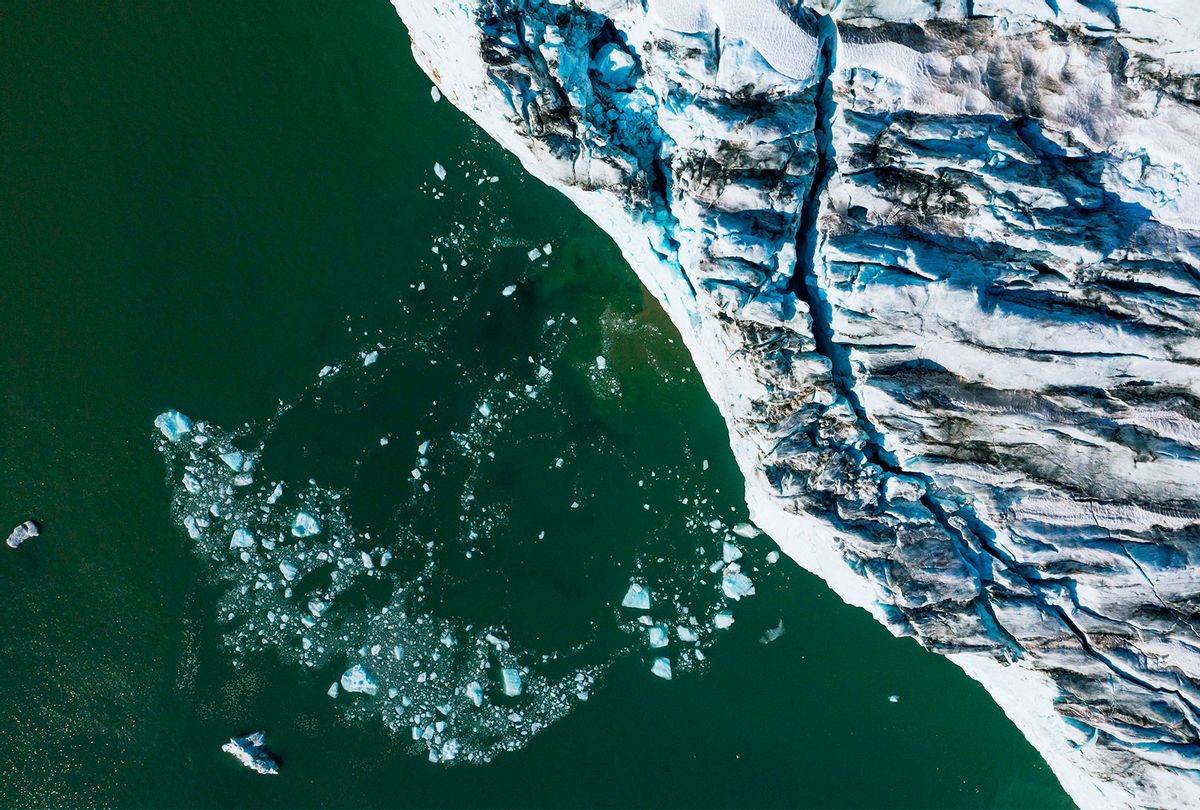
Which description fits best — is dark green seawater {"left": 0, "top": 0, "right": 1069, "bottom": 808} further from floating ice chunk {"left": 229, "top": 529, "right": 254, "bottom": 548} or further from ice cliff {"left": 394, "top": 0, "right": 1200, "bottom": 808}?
ice cliff {"left": 394, "top": 0, "right": 1200, "bottom": 808}

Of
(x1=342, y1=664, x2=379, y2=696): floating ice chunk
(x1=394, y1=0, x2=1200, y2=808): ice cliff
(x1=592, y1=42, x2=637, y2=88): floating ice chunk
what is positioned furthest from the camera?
(x1=342, y1=664, x2=379, y2=696): floating ice chunk

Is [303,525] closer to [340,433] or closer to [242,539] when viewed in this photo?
[242,539]

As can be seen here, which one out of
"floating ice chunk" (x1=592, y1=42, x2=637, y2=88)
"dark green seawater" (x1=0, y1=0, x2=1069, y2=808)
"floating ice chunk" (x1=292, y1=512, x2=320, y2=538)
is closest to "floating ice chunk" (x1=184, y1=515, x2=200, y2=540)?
"dark green seawater" (x1=0, y1=0, x2=1069, y2=808)

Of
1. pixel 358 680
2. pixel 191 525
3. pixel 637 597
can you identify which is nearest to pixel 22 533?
pixel 191 525

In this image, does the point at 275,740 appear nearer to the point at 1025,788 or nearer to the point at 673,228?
the point at 673,228

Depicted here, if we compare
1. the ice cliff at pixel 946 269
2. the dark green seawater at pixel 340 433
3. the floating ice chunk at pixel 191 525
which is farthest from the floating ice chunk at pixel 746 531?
the floating ice chunk at pixel 191 525
